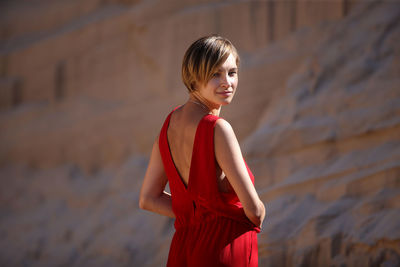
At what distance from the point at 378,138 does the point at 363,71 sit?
0.64 metres

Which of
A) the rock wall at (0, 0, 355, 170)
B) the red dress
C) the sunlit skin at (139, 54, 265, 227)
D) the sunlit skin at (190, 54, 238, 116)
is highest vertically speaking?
the rock wall at (0, 0, 355, 170)


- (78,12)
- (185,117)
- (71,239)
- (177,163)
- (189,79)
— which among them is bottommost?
(71,239)

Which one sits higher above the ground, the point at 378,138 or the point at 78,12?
the point at 78,12

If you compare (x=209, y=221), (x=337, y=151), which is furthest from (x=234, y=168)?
(x=337, y=151)

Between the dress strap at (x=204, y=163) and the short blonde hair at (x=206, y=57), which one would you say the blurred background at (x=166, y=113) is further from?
the short blonde hair at (x=206, y=57)

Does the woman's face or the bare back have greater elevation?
the woman's face

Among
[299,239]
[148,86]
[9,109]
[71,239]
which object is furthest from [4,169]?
[299,239]

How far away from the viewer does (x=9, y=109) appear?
251 inches

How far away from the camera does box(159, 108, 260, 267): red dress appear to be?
181 cm

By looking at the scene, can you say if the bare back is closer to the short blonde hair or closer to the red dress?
the red dress

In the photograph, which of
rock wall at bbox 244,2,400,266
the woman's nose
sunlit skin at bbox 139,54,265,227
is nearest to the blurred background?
rock wall at bbox 244,2,400,266

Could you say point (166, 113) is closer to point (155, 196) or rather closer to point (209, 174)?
point (155, 196)

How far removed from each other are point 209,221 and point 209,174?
7.1 inches

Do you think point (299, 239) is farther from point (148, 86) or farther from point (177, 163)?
point (148, 86)
